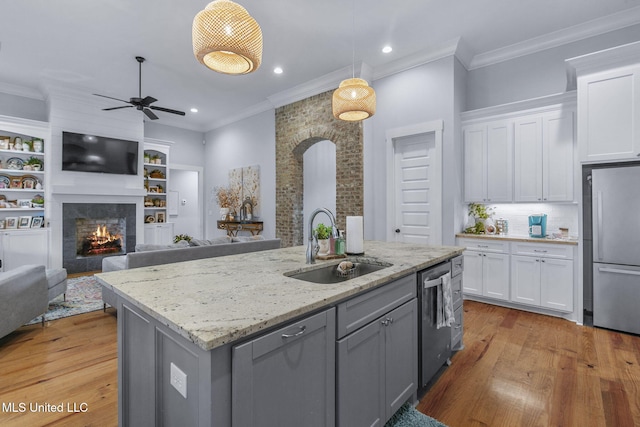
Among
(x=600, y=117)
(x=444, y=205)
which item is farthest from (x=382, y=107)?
(x=600, y=117)

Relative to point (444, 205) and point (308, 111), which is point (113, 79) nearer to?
point (308, 111)

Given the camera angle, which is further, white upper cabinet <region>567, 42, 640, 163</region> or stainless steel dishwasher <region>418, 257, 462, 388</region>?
white upper cabinet <region>567, 42, 640, 163</region>

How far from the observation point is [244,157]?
283 inches

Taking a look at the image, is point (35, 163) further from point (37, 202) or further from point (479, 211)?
point (479, 211)

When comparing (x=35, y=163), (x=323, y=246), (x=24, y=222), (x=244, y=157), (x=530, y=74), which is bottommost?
(x=323, y=246)

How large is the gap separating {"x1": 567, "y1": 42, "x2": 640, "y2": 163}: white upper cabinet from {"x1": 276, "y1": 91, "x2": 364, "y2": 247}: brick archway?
273 centimetres

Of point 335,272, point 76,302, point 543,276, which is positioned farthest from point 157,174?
point 543,276

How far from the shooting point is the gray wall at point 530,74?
3.79 m

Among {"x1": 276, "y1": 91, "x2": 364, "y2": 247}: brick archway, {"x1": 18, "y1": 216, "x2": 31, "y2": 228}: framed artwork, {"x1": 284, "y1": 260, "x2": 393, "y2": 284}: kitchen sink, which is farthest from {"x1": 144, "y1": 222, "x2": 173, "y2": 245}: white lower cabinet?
{"x1": 284, "y1": 260, "x2": 393, "y2": 284}: kitchen sink

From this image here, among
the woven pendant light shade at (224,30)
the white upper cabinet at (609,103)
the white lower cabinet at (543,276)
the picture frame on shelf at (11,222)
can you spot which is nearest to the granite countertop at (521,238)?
the white lower cabinet at (543,276)

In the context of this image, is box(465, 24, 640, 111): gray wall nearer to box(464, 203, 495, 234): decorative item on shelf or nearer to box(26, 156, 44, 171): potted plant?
box(464, 203, 495, 234): decorative item on shelf

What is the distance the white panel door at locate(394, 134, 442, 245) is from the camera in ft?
14.5

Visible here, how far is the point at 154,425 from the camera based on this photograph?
1.30 m

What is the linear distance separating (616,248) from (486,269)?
4.29ft
